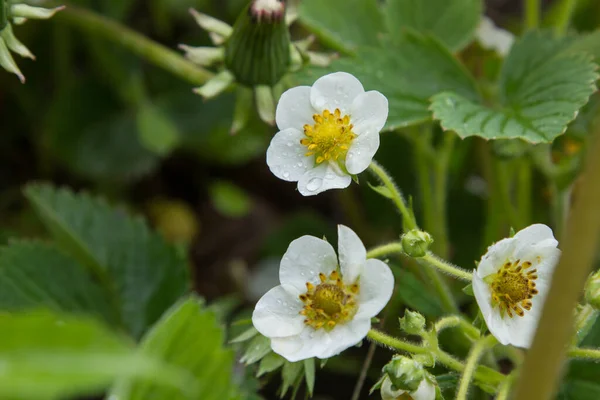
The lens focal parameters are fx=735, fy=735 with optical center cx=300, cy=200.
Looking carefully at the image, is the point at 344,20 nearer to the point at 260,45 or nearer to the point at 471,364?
the point at 260,45

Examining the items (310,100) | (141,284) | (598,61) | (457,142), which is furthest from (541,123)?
(141,284)

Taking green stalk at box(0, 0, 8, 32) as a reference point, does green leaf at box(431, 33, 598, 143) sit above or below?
above

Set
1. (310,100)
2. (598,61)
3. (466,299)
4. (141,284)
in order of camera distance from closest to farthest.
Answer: (310,100) < (598,61) < (141,284) < (466,299)

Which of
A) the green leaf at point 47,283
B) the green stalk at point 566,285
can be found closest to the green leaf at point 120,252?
the green leaf at point 47,283

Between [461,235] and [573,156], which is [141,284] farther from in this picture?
[573,156]

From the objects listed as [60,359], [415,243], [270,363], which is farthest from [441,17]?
[60,359]

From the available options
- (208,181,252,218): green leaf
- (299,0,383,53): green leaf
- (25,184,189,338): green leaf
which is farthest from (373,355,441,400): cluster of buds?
(208,181,252,218): green leaf

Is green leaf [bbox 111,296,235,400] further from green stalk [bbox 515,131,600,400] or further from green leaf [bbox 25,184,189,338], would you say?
green leaf [bbox 25,184,189,338]
